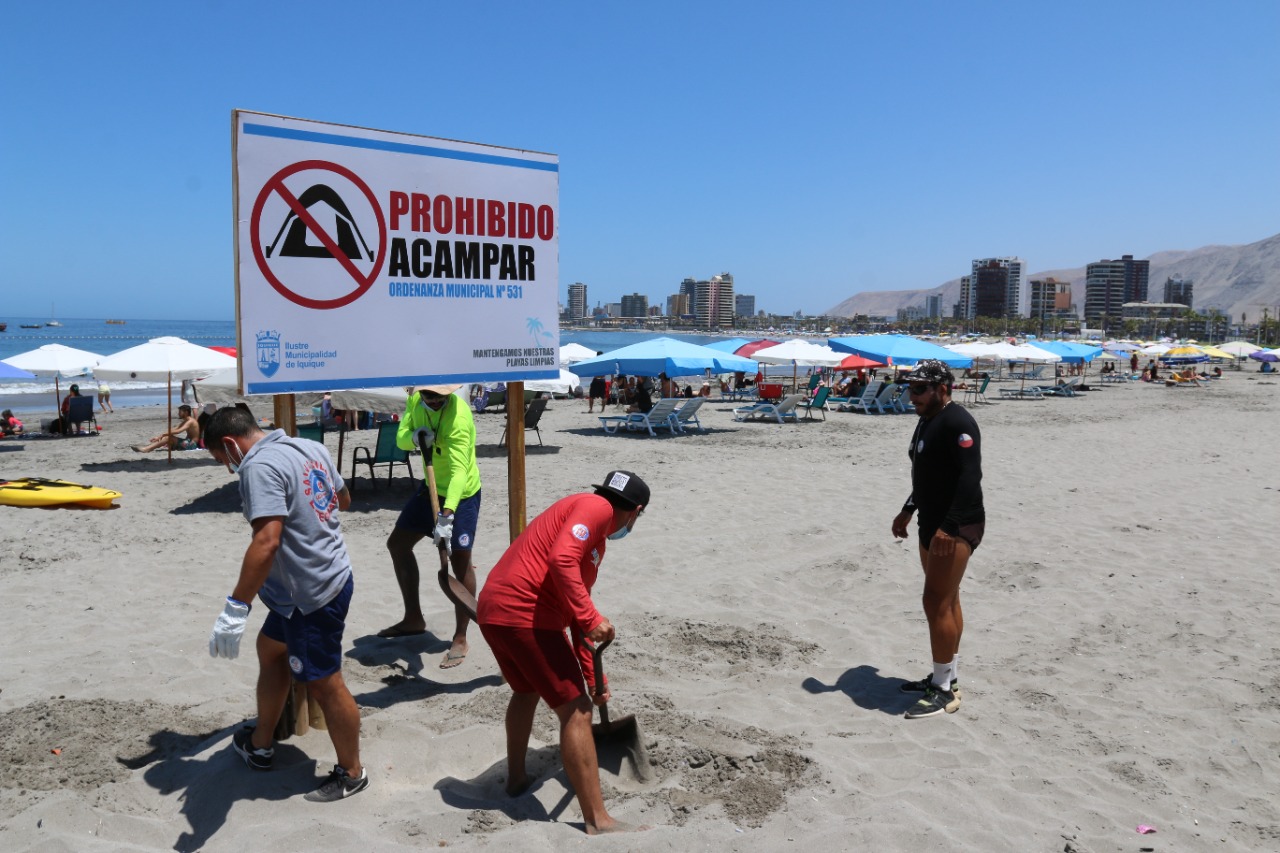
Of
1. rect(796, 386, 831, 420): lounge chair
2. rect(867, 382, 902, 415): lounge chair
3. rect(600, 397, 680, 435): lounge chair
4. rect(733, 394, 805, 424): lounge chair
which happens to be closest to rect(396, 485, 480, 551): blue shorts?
rect(600, 397, 680, 435): lounge chair

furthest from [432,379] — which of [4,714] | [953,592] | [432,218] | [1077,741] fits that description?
[1077,741]

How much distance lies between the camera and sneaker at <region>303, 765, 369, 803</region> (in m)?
3.36

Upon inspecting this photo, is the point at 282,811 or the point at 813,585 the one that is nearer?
the point at 282,811

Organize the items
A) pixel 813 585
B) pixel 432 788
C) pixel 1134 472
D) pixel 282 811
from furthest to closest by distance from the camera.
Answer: pixel 1134 472, pixel 813 585, pixel 432 788, pixel 282 811

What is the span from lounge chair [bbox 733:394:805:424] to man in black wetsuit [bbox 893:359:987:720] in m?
15.7

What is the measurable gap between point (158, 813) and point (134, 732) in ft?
2.43

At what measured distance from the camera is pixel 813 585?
6.58 m

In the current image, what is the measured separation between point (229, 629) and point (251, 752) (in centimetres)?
79

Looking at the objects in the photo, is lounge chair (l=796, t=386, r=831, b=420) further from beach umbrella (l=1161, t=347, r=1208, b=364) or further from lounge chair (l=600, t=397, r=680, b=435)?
beach umbrella (l=1161, t=347, r=1208, b=364)

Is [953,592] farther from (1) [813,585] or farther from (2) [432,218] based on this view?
(2) [432,218]

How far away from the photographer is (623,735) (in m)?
3.78

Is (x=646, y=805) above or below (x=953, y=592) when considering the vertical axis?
below

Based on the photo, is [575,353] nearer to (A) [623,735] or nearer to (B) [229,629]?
(A) [623,735]

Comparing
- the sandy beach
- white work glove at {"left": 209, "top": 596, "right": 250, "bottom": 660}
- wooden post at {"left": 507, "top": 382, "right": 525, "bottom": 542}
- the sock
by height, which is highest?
wooden post at {"left": 507, "top": 382, "right": 525, "bottom": 542}
